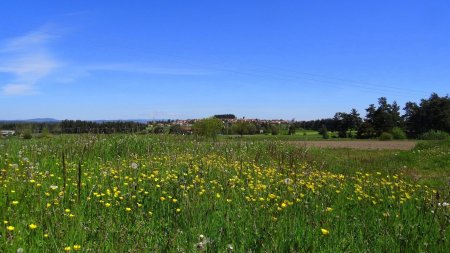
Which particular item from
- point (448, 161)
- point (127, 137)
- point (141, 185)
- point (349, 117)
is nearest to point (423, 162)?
point (448, 161)

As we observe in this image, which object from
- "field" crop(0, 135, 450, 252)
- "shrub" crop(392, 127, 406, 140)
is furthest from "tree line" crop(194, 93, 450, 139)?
"field" crop(0, 135, 450, 252)

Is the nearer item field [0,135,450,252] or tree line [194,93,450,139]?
field [0,135,450,252]

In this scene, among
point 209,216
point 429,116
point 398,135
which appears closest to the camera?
point 209,216

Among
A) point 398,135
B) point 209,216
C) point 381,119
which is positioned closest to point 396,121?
point 381,119

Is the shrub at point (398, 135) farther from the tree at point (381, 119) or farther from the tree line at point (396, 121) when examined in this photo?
the tree at point (381, 119)

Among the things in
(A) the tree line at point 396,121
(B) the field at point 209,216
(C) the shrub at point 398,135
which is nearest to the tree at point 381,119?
(A) the tree line at point 396,121

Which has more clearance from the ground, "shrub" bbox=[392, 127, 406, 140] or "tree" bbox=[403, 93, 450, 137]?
"tree" bbox=[403, 93, 450, 137]

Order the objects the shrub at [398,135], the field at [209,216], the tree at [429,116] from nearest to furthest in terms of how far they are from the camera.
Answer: the field at [209,216]
the shrub at [398,135]
the tree at [429,116]

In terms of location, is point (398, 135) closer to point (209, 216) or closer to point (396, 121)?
point (396, 121)

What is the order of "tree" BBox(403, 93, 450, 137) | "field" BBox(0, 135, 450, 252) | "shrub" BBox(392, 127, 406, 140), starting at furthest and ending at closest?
"tree" BBox(403, 93, 450, 137)
"shrub" BBox(392, 127, 406, 140)
"field" BBox(0, 135, 450, 252)

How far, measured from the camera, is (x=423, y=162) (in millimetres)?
16500

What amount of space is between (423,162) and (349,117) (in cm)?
5691

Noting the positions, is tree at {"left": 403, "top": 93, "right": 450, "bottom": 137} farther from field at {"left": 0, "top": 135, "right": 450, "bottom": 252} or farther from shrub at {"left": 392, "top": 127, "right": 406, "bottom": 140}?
field at {"left": 0, "top": 135, "right": 450, "bottom": 252}

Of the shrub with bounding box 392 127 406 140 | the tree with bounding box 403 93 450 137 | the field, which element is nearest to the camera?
the field
